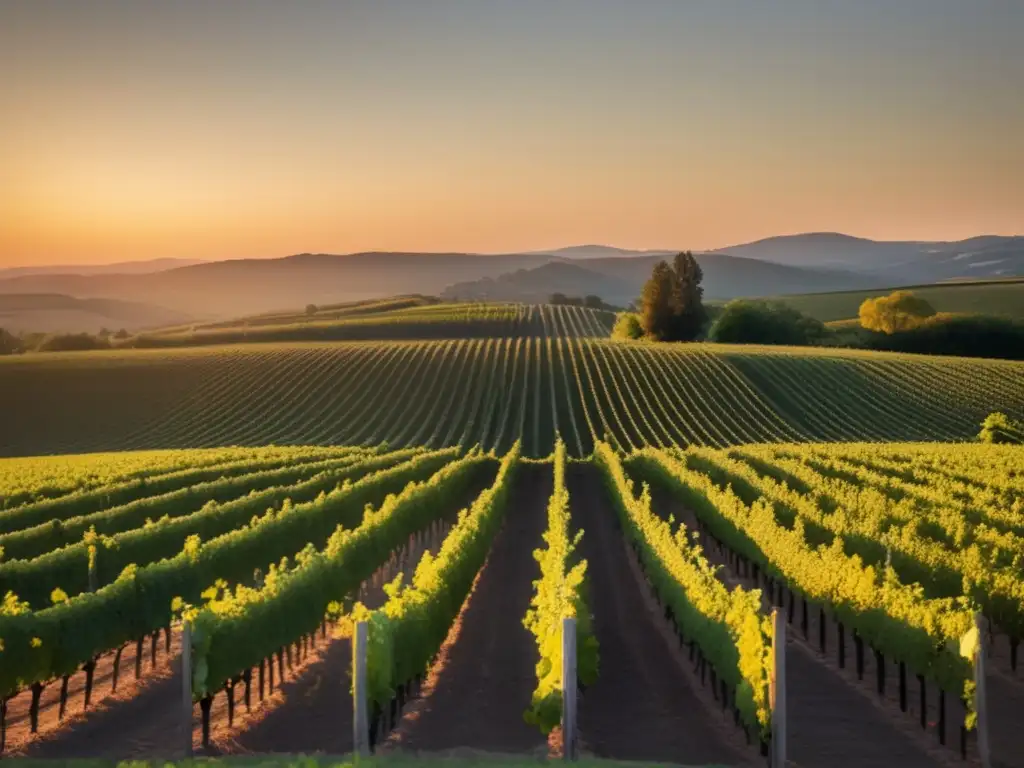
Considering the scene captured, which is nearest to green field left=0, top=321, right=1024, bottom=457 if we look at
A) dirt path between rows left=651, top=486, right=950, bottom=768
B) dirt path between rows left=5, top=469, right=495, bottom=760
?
dirt path between rows left=651, top=486, right=950, bottom=768

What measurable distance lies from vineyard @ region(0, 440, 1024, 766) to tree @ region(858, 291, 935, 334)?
81.1m

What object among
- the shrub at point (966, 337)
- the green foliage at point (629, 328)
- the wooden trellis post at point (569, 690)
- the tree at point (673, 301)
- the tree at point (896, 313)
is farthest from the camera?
the green foliage at point (629, 328)

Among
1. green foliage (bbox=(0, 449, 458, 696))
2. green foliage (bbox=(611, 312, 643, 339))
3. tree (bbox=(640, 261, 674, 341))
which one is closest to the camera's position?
green foliage (bbox=(0, 449, 458, 696))

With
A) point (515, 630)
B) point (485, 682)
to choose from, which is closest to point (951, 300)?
point (515, 630)

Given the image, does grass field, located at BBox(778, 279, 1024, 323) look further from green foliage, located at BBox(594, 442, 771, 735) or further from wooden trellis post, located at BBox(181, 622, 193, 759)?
wooden trellis post, located at BBox(181, 622, 193, 759)

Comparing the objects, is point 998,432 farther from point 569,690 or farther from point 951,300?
point 951,300

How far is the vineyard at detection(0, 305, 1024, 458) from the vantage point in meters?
64.0

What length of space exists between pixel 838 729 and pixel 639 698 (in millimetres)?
2857

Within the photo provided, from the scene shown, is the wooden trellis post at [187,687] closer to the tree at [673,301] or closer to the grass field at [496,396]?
the grass field at [496,396]

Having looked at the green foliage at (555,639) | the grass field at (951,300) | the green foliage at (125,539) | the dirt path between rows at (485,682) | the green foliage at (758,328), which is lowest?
the dirt path between rows at (485,682)

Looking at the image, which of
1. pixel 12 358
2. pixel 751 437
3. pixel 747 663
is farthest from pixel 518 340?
pixel 747 663

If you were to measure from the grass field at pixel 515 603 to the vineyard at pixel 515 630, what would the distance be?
2.4 inches

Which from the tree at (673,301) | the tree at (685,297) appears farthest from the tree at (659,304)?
the tree at (685,297)

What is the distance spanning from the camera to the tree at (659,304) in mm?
102250
